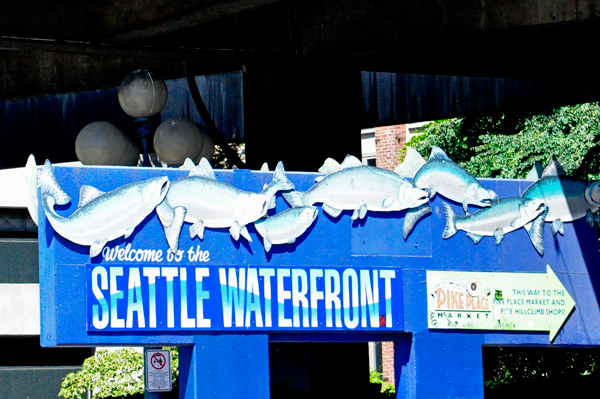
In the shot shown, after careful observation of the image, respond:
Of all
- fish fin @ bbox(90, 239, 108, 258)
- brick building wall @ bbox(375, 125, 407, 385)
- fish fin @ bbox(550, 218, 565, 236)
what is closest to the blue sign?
fish fin @ bbox(90, 239, 108, 258)

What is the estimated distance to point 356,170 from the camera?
12.3m

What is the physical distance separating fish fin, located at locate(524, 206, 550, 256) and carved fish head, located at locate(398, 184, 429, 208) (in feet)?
4.88

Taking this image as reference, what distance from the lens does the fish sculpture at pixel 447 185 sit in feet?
41.2

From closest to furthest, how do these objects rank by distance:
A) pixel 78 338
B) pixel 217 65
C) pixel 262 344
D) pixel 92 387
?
pixel 78 338
pixel 262 344
pixel 217 65
pixel 92 387

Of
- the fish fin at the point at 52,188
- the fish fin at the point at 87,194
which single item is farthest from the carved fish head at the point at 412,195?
the fish fin at the point at 52,188

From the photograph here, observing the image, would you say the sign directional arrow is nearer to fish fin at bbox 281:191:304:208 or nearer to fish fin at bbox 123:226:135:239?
fish fin at bbox 281:191:304:208

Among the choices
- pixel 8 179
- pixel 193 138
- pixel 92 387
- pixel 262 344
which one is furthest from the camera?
pixel 8 179

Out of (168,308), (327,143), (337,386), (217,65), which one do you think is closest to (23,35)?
(217,65)

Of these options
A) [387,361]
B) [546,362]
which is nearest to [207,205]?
[546,362]

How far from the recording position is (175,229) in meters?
11.5

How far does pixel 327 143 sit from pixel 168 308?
14.6 ft

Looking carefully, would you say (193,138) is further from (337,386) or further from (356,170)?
(337,386)

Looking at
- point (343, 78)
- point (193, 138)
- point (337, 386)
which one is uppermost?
point (343, 78)

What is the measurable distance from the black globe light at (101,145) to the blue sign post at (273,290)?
1857 millimetres
